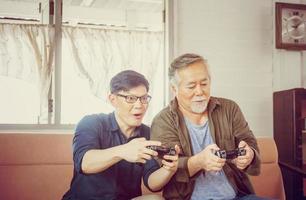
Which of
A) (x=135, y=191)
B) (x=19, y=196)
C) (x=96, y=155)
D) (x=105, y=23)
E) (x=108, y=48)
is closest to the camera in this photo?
(x=96, y=155)

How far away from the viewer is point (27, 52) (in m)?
2.93

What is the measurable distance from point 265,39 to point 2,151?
2.22 m

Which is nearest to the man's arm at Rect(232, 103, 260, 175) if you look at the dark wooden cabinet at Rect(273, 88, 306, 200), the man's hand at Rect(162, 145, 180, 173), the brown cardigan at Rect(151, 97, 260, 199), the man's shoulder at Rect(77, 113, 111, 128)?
the brown cardigan at Rect(151, 97, 260, 199)

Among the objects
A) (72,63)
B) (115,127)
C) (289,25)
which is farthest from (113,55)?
(115,127)

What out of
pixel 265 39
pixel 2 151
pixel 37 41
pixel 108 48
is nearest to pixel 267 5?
pixel 265 39

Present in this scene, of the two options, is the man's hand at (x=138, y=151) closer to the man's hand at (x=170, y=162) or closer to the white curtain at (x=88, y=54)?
the man's hand at (x=170, y=162)

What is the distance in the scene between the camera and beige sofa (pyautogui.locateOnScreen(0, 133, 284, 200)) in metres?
2.13

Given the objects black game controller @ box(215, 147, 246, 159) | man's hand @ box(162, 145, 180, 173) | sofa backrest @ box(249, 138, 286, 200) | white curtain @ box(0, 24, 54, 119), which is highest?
white curtain @ box(0, 24, 54, 119)

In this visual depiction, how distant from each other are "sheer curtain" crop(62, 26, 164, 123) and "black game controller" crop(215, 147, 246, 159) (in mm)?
1605

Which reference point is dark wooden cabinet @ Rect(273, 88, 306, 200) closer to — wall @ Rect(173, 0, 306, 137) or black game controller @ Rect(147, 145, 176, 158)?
wall @ Rect(173, 0, 306, 137)

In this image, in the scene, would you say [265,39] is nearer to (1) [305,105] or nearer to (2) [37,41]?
(1) [305,105]

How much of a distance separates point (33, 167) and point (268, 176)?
149 centimetres

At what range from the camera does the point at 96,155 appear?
1367mm

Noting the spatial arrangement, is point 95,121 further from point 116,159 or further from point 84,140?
point 116,159
